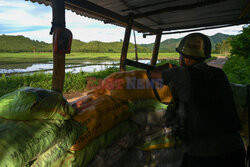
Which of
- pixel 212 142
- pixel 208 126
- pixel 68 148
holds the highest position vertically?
pixel 208 126

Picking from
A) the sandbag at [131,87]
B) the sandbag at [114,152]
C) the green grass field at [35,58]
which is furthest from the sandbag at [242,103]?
the green grass field at [35,58]

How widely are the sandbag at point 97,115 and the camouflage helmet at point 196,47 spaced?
0.96m

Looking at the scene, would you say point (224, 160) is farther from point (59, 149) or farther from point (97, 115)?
point (59, 149)

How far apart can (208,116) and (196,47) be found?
0.55 m

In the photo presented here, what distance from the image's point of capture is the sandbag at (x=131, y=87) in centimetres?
191

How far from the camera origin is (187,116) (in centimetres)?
114

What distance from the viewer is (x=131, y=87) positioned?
194 centimetres

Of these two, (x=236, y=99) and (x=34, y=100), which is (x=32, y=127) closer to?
(x=34, y=100)

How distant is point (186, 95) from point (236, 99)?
0.99m

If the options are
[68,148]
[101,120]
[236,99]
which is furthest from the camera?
[236,99]

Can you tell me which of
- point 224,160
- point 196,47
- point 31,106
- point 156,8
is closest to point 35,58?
point 156,8

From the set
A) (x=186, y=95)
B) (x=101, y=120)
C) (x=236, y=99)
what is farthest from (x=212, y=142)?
(x=101, y=120)

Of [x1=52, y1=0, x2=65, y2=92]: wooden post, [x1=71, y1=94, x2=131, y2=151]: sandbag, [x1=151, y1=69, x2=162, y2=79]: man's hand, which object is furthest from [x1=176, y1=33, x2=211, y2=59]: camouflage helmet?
[x1=52, y1=0, x2=65, y2=92]: wooden post

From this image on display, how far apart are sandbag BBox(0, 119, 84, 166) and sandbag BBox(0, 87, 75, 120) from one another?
0.04m
